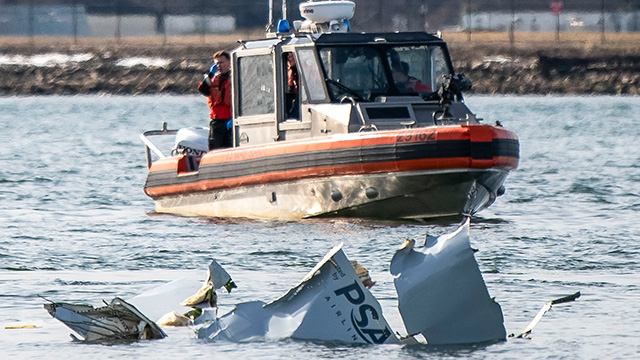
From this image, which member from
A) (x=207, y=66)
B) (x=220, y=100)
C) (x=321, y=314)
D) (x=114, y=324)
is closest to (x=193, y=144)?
(x=220, y=100)

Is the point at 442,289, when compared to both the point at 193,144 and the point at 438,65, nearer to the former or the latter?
the point at 438,65

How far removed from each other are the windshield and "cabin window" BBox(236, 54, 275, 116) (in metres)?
0.77

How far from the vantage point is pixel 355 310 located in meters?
8.97

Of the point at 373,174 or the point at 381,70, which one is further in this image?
the point at 381,70

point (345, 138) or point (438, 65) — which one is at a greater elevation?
point (438, 65)

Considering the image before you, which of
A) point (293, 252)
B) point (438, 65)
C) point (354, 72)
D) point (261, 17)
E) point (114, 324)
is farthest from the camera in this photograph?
point (261, 17)

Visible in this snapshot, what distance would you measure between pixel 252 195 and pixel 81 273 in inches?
164

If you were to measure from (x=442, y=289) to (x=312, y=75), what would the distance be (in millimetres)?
7966

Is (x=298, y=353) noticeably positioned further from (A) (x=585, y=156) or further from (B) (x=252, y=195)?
(A) (x=585, y=156)

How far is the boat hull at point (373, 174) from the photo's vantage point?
48.9 feet

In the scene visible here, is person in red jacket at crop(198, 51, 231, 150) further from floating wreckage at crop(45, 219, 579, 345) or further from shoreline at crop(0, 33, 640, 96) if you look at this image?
shoreline at crop(0, 33, 640, 96)

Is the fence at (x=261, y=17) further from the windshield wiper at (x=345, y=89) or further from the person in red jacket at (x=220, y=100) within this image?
the windshield wiper at (x=345, y=89)

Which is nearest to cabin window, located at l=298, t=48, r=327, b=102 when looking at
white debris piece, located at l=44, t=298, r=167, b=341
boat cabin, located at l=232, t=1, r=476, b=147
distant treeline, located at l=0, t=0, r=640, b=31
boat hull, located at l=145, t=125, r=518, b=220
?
boat cabin, located at l=232, t=1, r=476, b=147

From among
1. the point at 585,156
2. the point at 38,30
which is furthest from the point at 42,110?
the point at 585,156
